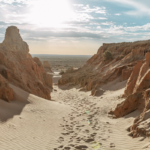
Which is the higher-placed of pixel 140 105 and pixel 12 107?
pixel 140 105

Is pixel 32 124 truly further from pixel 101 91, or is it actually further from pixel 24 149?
pixel 101 91

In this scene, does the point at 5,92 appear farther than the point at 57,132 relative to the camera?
Yes

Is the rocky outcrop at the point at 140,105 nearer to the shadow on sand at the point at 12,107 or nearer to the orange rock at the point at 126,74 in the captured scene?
the shadow on sand at the point at 12,107

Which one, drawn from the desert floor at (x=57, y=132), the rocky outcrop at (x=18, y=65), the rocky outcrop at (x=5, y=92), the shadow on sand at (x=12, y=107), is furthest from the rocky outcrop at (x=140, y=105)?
the rocky outcrop at (x=18, y=65)

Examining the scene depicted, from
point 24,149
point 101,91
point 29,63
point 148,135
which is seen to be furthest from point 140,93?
point 29,63

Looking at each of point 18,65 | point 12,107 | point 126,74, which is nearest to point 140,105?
point 12,107

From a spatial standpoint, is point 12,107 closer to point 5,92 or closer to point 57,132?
point 5,92

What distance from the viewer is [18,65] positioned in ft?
44.4

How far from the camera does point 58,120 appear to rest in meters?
8.09

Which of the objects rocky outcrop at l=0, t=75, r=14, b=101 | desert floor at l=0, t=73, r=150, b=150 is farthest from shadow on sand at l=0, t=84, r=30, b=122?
rocky outcrop at l=0, t=75, r=14, b=101

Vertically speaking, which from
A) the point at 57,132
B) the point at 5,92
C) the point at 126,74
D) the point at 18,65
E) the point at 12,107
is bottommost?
the point at 57,132

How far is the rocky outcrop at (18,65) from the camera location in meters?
11.7

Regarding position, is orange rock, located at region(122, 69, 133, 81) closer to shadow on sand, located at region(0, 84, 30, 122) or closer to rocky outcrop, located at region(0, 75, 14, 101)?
shadow on sand, located at region(0, 84, 30, 122)

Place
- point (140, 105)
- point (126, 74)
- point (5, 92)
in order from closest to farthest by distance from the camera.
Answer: point (140, 105), point (5, 92), point (126, 74)
